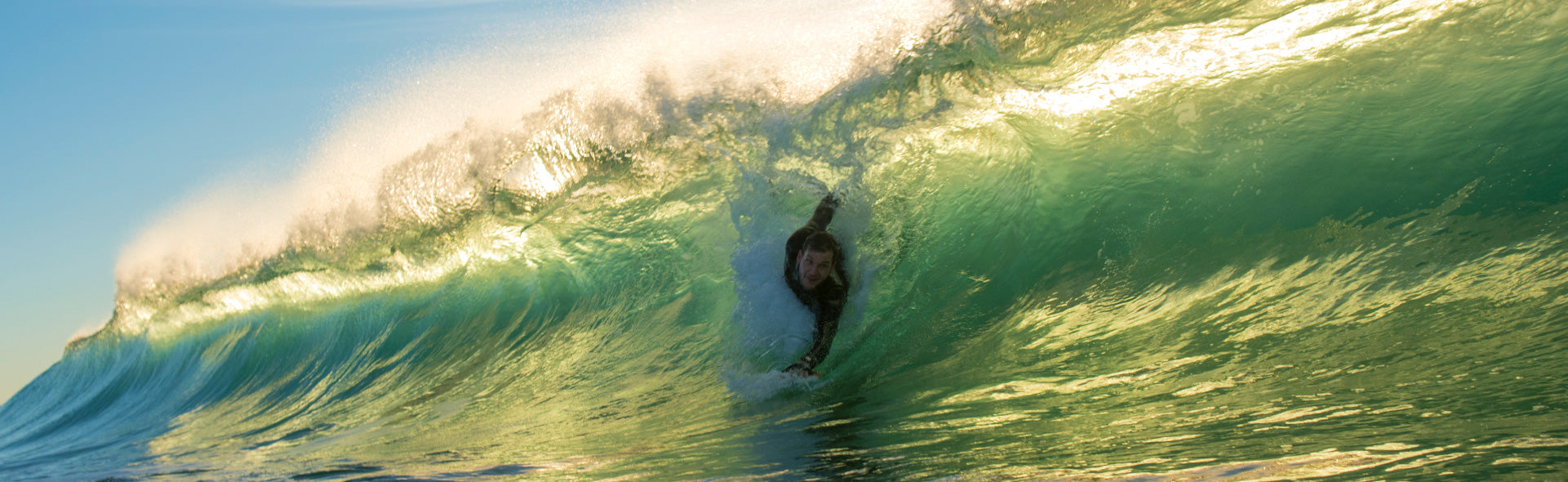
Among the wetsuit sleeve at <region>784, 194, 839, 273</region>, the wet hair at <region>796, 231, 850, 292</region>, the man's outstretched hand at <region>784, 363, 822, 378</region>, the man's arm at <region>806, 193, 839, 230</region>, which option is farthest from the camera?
the man's arm at <region>806, 193, 839, 230</region>

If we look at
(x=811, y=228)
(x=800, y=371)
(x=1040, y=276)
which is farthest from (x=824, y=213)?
(x=1040, y=276)

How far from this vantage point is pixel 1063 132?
4207 mm

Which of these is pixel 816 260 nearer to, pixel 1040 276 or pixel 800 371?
pixel 800 371

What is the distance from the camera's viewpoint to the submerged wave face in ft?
7.54

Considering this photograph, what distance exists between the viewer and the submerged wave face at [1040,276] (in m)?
2.30

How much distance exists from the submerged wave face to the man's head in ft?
1.14

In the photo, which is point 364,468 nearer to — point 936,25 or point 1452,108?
point 936,25

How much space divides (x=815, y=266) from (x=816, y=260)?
0.03 metres

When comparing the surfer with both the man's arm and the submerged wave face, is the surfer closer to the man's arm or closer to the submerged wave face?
the man's arm

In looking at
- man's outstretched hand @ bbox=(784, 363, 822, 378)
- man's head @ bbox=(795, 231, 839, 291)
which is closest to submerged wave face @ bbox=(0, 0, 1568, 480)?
man's outstretched hand @ bbox=(784, 363, 822, 378)

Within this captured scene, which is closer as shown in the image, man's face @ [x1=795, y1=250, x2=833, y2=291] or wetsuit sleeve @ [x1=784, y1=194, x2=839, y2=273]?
man's face @ [x1=795, y1=250, x2=833, y2=291]

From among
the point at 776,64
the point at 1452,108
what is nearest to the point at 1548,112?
the point at 1452,108

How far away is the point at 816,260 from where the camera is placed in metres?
3.88

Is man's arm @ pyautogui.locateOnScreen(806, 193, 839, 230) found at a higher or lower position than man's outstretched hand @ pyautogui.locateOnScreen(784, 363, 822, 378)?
higher
